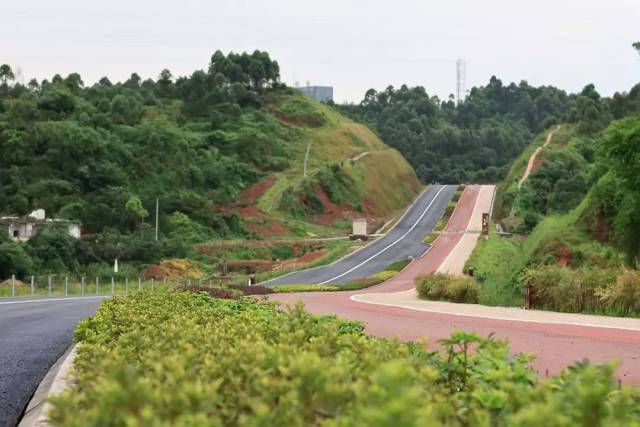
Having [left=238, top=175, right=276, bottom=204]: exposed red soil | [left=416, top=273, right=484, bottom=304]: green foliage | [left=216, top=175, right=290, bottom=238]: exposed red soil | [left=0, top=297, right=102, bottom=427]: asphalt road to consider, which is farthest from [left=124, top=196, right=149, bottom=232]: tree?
[left=0, top=297, right=102, bottom=427]: asphalt road

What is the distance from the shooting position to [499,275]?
2923 centimetres

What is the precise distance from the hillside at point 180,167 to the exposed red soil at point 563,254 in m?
30.8

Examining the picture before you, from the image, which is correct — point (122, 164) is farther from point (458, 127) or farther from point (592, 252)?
point (458, 127)

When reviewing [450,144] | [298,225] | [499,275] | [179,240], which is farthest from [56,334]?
[450,144]

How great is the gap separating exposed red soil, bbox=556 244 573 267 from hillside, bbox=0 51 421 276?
30.8m

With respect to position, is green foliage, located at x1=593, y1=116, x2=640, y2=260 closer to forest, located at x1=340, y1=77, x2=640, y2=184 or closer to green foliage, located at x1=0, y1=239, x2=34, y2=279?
green foliage, located at x1=0, y1=239, x2=34, y2=279

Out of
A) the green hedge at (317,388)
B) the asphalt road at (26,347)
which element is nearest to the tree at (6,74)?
the asphalt road at (26,347)

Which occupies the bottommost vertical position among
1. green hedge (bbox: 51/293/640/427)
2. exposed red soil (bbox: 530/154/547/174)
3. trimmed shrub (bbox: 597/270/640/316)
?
trimmed shrub (bbox: 597/270/640/316)

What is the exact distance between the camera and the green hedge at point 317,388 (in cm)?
298

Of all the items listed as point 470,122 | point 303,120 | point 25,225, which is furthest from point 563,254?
point 470,122

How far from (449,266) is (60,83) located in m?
60.5

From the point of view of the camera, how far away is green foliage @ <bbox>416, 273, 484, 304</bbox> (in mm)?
24547

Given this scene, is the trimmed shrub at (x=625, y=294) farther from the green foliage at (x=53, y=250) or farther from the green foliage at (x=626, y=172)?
the green foliage at (x=53, y=250)

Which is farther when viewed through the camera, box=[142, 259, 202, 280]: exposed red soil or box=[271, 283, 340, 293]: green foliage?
box=[142, 259, 202, 280]: exposed red soil
